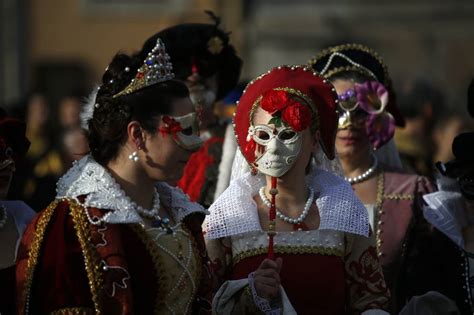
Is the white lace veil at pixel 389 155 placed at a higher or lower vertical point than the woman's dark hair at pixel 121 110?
lower

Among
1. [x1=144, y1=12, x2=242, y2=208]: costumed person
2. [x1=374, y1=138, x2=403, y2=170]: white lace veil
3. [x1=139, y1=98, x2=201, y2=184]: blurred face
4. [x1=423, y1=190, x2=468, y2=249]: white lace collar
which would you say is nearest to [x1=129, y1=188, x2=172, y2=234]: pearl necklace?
[x1=139, y1=98, x2=201, y2=184]: blurred face

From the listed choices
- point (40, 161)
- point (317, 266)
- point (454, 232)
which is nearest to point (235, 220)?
point (317, 266)

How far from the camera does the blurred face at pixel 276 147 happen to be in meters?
5.34

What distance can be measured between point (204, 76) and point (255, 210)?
1620 mm

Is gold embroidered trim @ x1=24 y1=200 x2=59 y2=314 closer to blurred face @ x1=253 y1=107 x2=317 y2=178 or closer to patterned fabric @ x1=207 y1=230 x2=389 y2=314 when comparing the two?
patterned fabric @ x1=207 y1=230 x2=389 y2=314

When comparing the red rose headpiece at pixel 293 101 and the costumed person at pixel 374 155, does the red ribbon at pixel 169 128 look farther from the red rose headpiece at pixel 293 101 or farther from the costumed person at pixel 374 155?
the costumed person at pixel 374 155

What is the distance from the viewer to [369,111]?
6.57 m

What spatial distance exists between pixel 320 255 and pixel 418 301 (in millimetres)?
624

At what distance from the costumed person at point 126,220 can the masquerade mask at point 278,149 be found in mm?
340

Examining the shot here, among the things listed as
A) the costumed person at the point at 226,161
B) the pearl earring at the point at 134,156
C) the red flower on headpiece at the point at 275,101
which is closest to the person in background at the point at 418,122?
the costumed person at the point at 226,161

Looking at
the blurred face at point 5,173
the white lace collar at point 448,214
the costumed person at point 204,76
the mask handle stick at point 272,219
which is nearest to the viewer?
the mask handle stick at point 272,219

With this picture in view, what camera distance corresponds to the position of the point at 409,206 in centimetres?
664

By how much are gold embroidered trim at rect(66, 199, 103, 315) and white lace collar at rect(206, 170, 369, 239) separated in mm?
732

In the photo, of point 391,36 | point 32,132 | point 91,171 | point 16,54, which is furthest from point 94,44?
point 91,171
